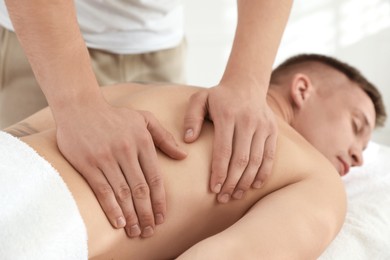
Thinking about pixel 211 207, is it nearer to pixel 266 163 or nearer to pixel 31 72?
pixel 266 163

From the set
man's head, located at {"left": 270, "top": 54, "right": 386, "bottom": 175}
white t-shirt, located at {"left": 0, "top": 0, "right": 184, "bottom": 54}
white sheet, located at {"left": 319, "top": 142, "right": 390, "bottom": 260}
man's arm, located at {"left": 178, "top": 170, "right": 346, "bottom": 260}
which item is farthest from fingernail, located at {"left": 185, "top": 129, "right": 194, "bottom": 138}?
white t-shirt, located at {"left": 0, "top": 0, "right": 184, "bottom": 54}

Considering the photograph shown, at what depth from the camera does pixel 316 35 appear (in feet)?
11.2

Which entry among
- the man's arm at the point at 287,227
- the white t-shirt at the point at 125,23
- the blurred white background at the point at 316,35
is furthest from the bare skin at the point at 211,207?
the blurred white background at the point at 316,35

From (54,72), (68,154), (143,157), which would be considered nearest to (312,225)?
(143,157)

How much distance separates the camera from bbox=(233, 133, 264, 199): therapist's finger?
1.50m

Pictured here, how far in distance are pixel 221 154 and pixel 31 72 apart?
876 millimetres

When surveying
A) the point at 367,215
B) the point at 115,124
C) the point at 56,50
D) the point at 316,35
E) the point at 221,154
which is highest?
the point at 56,50

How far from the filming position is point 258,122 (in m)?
1.51

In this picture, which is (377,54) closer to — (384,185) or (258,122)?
(384,185)

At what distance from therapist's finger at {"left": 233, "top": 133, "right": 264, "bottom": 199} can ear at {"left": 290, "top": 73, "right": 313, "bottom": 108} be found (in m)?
0.52

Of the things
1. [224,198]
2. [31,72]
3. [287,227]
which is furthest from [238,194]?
[31,72]

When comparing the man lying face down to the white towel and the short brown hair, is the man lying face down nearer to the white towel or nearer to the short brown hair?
the white towel

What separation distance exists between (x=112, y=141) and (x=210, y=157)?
26cm

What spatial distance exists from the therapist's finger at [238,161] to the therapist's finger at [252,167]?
1 centimetres
